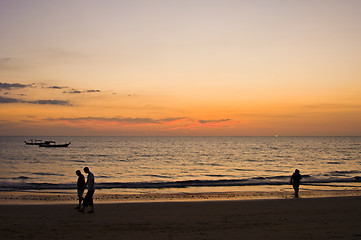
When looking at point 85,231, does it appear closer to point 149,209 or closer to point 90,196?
point 90,196

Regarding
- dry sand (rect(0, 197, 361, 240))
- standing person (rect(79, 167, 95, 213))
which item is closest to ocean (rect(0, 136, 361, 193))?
dry sand (rect(0, 197, 361, 240))

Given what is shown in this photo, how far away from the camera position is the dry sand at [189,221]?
9.95m

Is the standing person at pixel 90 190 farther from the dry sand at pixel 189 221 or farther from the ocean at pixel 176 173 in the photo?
the ocean at pixel 176 173

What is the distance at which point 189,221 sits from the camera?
11.9 meters

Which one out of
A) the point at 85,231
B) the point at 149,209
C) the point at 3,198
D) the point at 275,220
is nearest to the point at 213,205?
the point at 149,209

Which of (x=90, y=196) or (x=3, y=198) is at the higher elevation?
(x=90, y=196)

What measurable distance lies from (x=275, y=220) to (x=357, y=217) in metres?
3.42

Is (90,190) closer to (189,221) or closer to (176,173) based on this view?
(189,221)

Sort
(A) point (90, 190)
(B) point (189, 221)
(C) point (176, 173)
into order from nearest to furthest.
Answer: (B) point (189, 221) < (A) point (90, 190) < (C) point (176, 173)

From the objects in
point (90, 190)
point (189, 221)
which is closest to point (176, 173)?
point (90, 190)

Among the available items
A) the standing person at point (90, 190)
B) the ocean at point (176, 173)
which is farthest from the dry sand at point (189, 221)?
the ocean at point (176, 173)

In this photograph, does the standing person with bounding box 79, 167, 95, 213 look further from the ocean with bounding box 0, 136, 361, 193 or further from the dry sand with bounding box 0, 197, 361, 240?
the ocean with bounding box 0, 136, 361, 193

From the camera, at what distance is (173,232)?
10.3 m

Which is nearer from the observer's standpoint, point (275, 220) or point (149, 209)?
point (275, 220)
